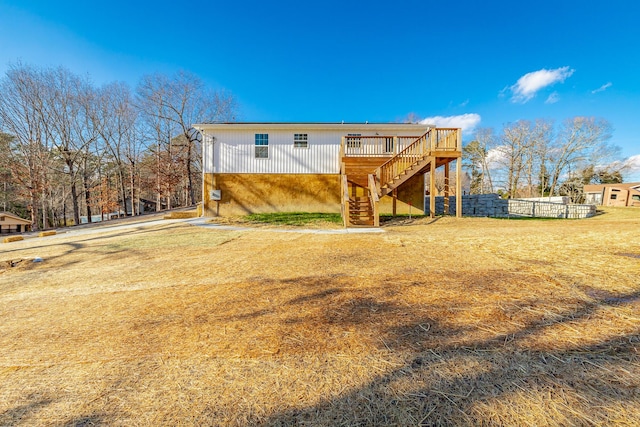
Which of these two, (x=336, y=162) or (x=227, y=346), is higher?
(x=336, y=162)

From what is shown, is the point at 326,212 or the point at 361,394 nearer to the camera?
the point at 361,394

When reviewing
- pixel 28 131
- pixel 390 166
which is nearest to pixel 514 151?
pixel 390 166

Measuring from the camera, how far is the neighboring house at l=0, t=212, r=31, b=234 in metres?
17.1

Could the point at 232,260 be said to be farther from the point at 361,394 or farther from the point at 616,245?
the point at 616,245

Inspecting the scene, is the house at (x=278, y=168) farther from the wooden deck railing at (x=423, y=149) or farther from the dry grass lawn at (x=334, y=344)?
the dry grass lawn at (x=334, y=344)

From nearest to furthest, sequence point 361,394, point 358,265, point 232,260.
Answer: point 361,394
point 358,265
point 232,260

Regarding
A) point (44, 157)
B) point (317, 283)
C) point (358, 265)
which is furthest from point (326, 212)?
point (44, 157)

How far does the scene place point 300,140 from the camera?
1345cm

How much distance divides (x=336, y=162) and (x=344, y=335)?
468 inches

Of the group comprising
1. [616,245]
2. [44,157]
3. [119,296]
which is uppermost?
[44,157]

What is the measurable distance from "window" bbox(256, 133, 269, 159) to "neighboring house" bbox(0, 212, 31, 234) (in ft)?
60.8

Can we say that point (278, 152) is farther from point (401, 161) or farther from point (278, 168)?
point (401, 161)

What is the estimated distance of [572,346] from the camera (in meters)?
1.89

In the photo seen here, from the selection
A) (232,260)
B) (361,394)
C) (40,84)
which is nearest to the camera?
(361,394)
